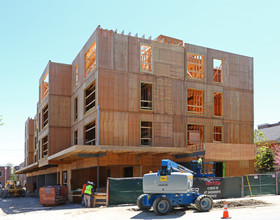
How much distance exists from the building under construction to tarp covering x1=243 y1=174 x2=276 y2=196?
3.93 meters

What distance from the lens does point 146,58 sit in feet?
114

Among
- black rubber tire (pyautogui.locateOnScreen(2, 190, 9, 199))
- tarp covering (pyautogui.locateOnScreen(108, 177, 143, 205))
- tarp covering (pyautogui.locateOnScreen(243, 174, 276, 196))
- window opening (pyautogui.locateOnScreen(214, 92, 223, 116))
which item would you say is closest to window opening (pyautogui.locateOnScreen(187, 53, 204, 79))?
window opening (pyautogui.locateOnScreen(214, 92, 223, 116))

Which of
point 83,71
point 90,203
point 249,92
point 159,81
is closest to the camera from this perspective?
point 90,203

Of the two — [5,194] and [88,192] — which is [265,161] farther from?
[88,192]

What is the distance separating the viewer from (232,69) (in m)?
37.6

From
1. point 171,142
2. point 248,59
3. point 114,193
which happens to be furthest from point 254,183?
point 248,59

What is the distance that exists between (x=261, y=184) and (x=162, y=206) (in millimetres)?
13607

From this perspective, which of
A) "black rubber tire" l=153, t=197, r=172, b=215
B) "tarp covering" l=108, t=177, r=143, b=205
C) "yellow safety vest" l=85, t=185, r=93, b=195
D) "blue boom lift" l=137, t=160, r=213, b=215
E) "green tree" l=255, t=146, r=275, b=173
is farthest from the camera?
"green tree" l=255, t=146, r=275, b=173

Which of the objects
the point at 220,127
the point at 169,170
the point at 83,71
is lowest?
the point at 169,170

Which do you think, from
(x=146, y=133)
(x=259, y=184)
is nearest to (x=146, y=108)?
(x=146, y=133)

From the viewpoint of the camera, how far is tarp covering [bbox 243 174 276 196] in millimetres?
27953

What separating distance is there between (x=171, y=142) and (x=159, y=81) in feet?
19.4

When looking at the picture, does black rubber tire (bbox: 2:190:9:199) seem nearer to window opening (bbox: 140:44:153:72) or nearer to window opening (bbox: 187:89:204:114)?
window opening (bbox: 140:44:153:72)

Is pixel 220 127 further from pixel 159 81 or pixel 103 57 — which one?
pixel 103 57
